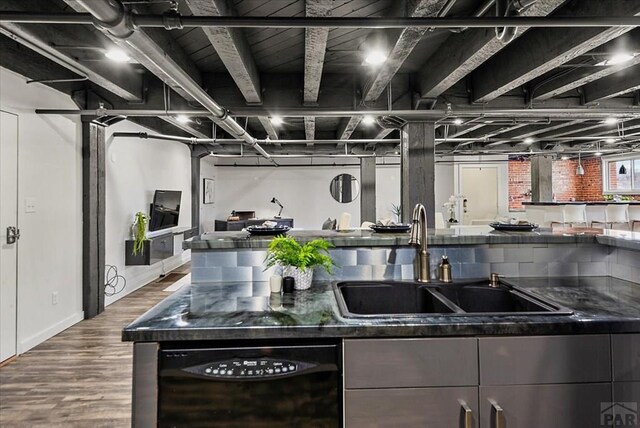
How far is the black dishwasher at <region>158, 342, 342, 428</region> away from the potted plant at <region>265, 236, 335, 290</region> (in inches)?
21.4

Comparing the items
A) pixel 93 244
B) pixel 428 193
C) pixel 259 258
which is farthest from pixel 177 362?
pixel 93 244

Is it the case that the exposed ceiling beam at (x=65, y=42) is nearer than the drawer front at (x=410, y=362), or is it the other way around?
the drawer front at (x=410, y=362)

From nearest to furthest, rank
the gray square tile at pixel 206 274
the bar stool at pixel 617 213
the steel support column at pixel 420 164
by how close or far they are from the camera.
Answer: the gray square tile at pixel 206 274, the steel support column at pixel 420 164, the bar stool at pixel 617 213

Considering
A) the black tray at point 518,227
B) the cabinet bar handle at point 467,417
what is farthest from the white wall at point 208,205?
the cabinet bar handle at point 467,417

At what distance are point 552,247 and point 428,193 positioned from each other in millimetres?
2165

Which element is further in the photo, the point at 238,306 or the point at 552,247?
the point at 552,247

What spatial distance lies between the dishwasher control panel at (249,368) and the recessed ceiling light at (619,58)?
3.28 m

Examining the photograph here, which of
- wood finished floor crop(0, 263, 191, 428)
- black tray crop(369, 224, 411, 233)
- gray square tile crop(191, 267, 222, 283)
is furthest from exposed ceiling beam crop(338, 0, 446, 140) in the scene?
wood finished floor crop(0, 263, 191, 428)

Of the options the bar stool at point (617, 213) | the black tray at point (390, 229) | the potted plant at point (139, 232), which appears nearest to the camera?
the black tray at point (390, 229)

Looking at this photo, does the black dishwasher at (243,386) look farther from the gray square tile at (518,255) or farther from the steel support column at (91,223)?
the steel support column at (91,223)

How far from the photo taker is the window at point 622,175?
355 inches

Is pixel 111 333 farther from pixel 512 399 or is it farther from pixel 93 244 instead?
pixel 512 399

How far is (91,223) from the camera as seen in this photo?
4164mm

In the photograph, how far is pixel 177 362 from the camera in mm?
1194
